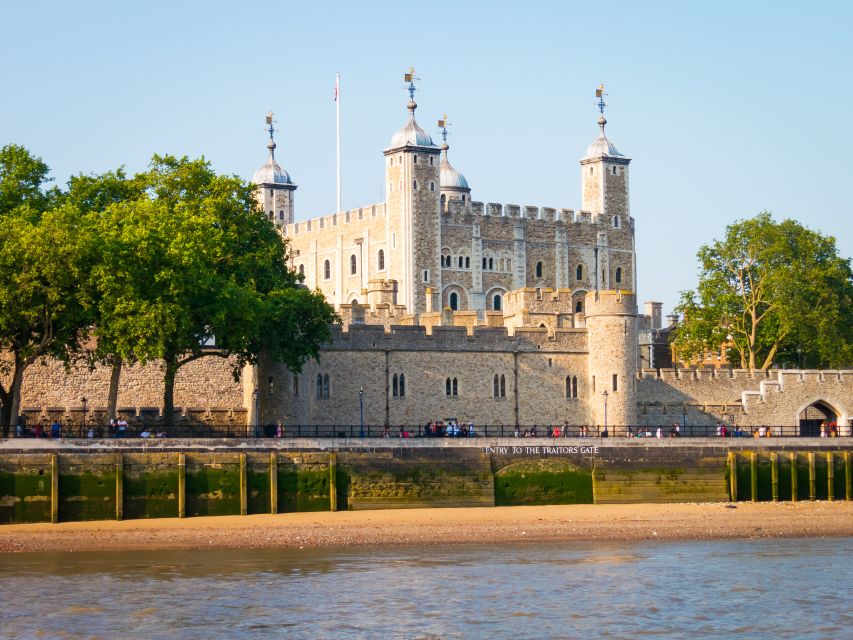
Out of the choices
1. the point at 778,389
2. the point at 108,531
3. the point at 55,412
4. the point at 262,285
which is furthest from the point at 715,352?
the point at 108,531

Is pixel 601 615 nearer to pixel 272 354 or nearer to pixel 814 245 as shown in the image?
pixel 272 354

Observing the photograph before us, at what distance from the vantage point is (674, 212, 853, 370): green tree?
7081cm

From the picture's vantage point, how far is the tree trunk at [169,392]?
49.1 m

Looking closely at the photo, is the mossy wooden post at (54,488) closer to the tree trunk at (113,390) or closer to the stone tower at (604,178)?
the tree trunk at (113,390)

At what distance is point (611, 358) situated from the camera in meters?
59.2

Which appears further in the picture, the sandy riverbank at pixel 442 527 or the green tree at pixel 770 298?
the green tree at pixel 770 298

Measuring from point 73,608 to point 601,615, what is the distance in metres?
10.2

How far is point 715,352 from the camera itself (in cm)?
7525

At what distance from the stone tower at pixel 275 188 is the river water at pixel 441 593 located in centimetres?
6747

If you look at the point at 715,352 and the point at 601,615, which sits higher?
the point at 715,352

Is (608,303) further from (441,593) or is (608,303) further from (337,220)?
(337,220)

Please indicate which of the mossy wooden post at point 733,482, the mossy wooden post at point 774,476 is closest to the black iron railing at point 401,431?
the mossy wooden post at point 733,482

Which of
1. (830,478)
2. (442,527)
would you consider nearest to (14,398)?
(442,527)

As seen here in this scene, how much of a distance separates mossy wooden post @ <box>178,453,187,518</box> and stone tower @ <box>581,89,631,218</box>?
61.2 metres
